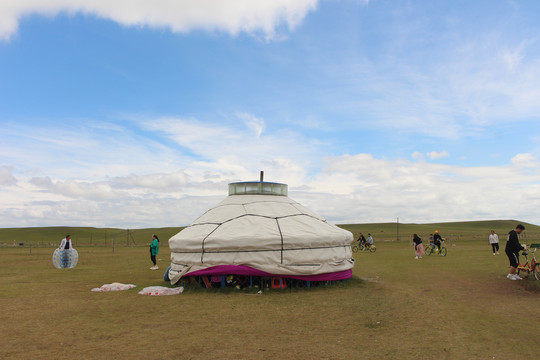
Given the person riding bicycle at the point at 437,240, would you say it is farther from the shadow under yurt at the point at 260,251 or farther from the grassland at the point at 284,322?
the shadow under yurt at the point at 260,251

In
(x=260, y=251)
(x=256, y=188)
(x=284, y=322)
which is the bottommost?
(x=284, y=322)

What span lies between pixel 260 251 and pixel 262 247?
0.44 ft

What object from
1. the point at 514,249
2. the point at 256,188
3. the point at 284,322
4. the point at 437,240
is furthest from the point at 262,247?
the point at 437,240

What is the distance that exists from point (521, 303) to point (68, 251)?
52.0ft

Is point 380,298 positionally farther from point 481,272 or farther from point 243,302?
point 481,272

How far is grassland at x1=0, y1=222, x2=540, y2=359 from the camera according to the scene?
5.04m

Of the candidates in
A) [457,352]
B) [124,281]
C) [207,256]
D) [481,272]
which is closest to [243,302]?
[207,256]

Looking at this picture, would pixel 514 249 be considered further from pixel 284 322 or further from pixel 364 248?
pixel 364 248

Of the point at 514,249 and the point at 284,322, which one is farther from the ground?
the point at 514,249

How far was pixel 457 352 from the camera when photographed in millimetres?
4926

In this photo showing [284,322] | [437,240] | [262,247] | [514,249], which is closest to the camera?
[284,322]

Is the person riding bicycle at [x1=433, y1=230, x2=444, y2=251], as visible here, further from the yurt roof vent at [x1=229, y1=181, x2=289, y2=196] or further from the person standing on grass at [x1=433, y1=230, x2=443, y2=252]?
the yurt roof vent at [x1=229, y1=181, x2=289, y2=196]

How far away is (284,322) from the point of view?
21.3ft

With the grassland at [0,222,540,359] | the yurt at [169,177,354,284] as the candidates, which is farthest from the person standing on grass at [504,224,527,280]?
the yurt at [169,177,354,284]
